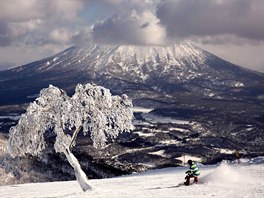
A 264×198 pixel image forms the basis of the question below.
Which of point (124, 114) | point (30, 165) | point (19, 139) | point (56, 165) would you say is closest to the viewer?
point (19, 139)

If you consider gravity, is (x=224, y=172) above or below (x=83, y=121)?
below

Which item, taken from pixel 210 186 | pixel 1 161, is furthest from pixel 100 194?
pixel 1 161

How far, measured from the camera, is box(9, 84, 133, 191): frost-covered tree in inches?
1236

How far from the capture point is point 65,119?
103ft

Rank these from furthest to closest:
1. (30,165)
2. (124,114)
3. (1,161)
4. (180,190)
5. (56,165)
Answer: (56,165) → (30,165) → (1,161) → (124,114) → (180,190)

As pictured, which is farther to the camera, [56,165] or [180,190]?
[56,165]

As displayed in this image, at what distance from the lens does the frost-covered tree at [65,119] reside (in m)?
31.4

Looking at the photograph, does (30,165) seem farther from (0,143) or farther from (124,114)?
(124,114)

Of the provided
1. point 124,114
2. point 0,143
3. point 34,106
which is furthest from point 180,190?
point 0,143

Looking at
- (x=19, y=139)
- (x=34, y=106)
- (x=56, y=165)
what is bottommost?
(x=56, y=165)

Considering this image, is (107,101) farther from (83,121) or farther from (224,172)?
(224,172)

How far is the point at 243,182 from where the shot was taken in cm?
3064

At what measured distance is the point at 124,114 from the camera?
1353 inches

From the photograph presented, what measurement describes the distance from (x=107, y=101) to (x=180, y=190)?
8.87 m
